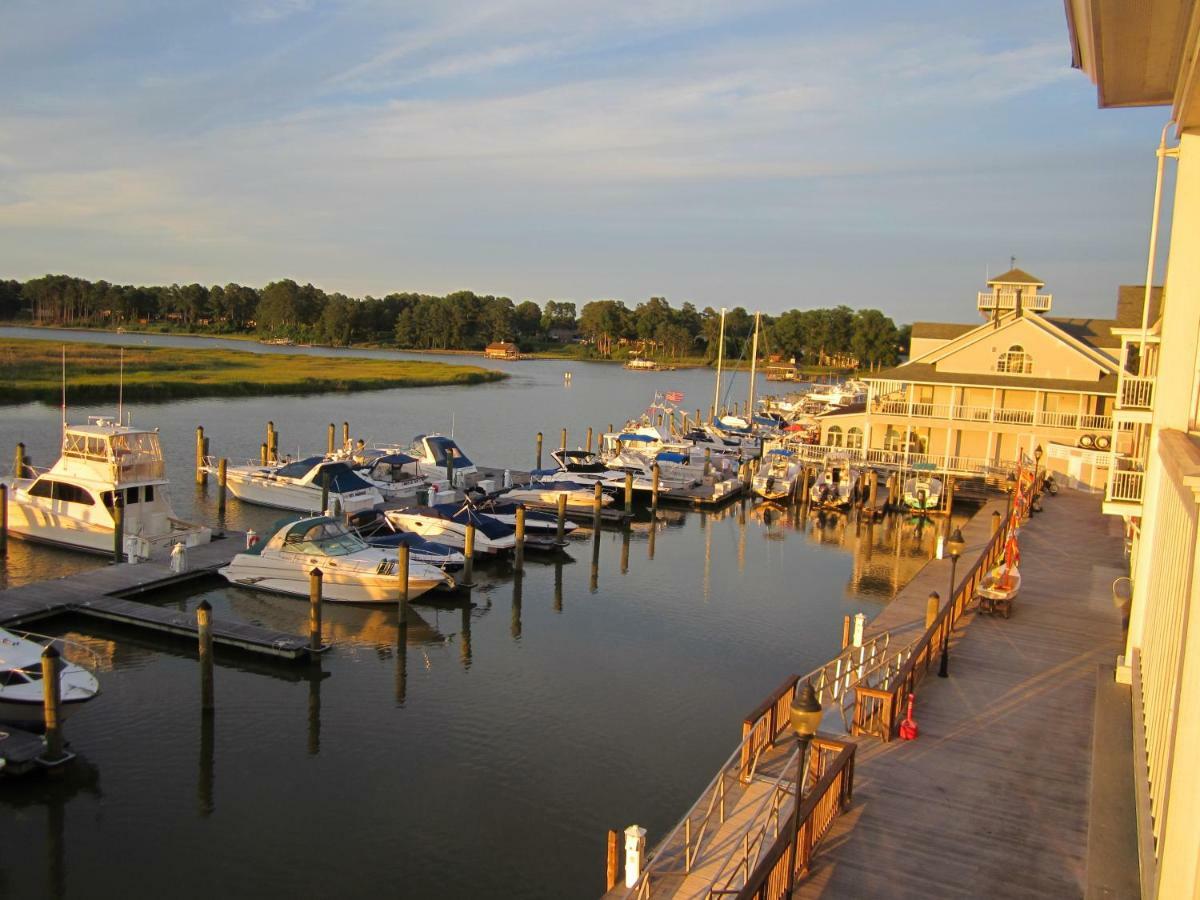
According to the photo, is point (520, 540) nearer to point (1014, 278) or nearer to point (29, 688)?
point (29, 688)

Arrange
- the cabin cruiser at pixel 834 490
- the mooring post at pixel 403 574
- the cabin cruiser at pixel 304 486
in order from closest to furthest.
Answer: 1. the mooring post at pixel 403 574
2. the cabin cruiser at pixel 304 486
3. the cabin cruiser at pixel 834 490

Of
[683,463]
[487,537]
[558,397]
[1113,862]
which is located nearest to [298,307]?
[558,397]

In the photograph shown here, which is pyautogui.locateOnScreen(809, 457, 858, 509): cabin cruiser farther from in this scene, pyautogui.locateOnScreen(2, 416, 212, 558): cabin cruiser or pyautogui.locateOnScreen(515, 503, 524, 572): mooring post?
pyautogui.locateOnScreen(2, 416, 212, 558): cabin cruiser

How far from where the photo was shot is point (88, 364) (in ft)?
275

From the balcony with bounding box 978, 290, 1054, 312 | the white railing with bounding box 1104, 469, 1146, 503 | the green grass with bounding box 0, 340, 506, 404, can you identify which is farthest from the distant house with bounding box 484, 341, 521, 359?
the white railing with bounding box 1104, 469, 1146, 503

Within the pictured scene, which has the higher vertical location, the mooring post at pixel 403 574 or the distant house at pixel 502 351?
the distant house at pixel 502 351

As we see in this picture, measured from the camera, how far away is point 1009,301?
49.2 metres

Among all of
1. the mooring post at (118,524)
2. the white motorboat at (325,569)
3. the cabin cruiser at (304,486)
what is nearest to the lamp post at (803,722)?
the white motorboat at (325,569)

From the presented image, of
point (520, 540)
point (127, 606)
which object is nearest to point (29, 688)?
point (127, 606)

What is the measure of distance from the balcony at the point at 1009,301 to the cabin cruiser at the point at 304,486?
33.8 meters

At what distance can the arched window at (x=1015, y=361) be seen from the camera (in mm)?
42500

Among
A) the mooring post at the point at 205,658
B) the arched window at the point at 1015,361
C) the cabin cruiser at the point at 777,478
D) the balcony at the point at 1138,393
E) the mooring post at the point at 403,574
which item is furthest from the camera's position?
the cabin cruiser at the point at 777,478

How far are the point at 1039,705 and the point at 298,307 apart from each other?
183108 millimetres

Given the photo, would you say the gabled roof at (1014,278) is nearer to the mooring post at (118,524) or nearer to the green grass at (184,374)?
the mooring post at (118,524)
